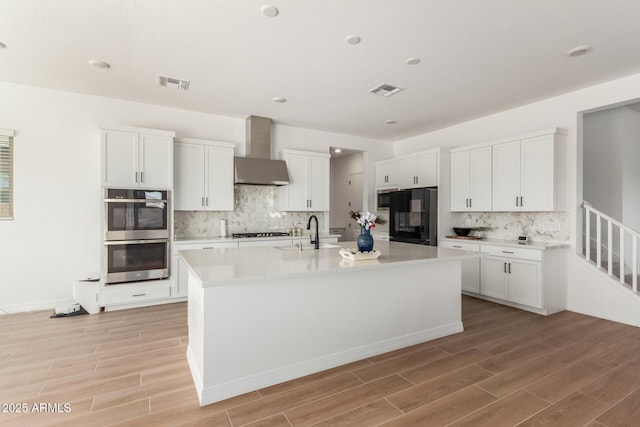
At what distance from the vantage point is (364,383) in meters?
2.31

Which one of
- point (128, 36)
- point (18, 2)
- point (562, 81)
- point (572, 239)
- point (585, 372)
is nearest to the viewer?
point (18, 2)

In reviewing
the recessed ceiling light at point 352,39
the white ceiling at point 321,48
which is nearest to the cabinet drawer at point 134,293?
the white ceiling at point 321,48

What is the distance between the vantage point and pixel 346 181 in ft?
26.3

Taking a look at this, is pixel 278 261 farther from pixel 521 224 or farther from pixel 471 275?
pixel 521 224

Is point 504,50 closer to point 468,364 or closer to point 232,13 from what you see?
point 232,13

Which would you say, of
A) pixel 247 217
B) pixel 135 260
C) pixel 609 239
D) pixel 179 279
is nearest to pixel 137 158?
pixel 135 260

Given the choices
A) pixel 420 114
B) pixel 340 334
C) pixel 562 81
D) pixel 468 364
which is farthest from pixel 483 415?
pixel 420 114

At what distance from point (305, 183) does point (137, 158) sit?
8.29ft

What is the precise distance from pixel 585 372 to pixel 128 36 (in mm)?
4621

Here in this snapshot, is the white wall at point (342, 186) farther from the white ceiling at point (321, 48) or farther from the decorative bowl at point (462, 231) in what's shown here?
the white ceiling at point (321, 48)

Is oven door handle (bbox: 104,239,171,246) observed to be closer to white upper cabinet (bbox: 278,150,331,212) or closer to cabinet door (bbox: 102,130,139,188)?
cabinet door (bbox: 102,130,139,188)

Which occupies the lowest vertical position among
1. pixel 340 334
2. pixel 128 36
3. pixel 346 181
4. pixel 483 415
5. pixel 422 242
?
pixel 483 415

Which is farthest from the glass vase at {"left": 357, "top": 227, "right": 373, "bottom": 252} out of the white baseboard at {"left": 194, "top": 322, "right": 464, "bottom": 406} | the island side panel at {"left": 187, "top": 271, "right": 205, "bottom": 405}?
the island side panel at {"left": 187, "top": 271, "right": 205, "bottom": 405}

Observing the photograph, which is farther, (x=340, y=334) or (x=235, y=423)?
(x=340, y=334)
